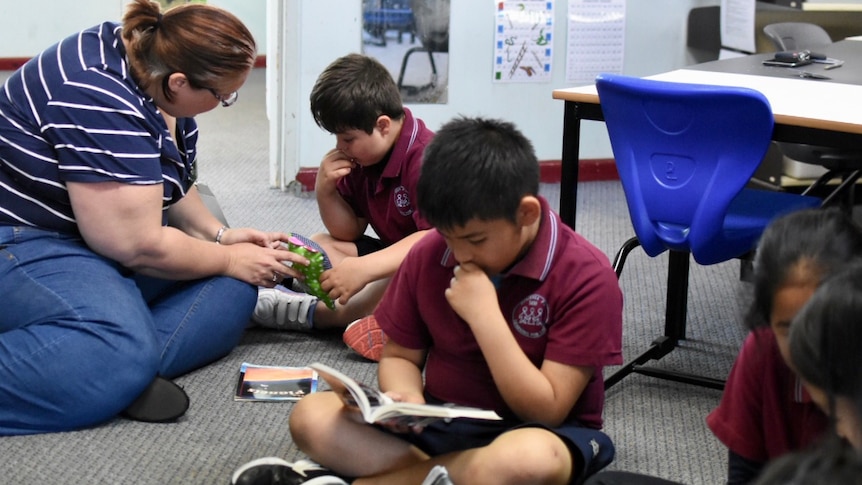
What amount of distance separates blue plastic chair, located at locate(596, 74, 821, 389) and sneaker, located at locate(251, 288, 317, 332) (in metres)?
0.77

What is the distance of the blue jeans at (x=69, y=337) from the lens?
1820 millimetres

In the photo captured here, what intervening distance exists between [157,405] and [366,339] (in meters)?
0.48

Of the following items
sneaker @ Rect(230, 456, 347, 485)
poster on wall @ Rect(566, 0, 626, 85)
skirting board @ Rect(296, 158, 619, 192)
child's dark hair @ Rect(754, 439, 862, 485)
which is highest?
poster on wall @ Rect(566, 0, 626, 85)

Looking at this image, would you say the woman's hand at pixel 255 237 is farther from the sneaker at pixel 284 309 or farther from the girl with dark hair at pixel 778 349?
the girl with dark hair at pixel 778 349

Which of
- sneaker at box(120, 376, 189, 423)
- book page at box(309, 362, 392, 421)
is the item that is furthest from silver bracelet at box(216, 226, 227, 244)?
book page at box(309, 362, 392, 421)

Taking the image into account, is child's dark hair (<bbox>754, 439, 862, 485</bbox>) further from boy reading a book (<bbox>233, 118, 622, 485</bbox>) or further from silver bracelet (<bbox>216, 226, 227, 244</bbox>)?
silver bracelet (<bbox>216, 226, 227, 244</bbox>)

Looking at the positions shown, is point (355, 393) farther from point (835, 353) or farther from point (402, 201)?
point (402, 201)

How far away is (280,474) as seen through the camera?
1.57 meters

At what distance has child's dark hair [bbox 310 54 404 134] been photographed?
6.70ft

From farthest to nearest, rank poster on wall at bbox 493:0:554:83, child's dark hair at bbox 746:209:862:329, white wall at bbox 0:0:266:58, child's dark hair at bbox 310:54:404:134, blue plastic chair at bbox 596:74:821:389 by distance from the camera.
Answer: white wall at bbox 0:0:266:58, poster on wall at bbox 493:0:554:83, child's dark hair at bbox 310:54:404:134, blue plastic chair at bbox 596:74:821:389, child's dark hair at bbox 746:209:862:329

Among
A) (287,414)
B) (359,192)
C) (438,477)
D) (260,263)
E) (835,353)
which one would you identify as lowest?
(287,414)

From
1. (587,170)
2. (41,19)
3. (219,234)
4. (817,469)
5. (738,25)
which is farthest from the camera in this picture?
(41,19)

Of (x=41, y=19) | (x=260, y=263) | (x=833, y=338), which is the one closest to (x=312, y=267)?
(x=260, y=263)

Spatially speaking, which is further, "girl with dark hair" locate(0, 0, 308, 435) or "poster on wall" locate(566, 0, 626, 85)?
"poster on wall" locate(566, 0, 626, 85)
